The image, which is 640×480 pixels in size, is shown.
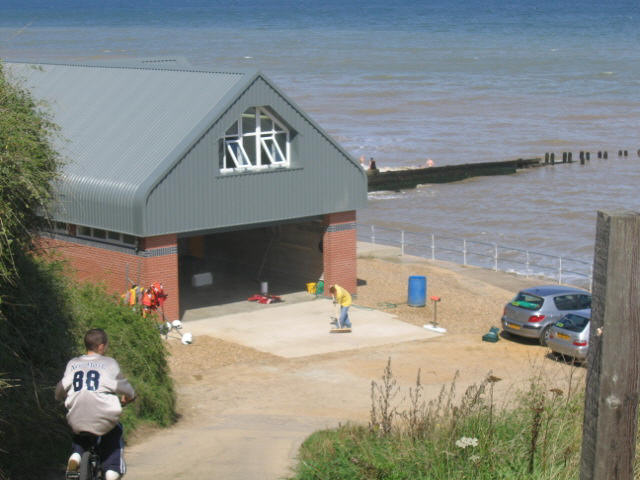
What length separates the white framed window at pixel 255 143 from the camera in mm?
27953

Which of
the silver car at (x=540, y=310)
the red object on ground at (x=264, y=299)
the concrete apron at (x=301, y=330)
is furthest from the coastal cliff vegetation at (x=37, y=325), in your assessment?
Result: the red object on ground at (x=264, y=299)

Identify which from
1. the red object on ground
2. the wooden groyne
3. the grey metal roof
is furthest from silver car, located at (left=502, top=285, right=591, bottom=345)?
→ the wooden groyne

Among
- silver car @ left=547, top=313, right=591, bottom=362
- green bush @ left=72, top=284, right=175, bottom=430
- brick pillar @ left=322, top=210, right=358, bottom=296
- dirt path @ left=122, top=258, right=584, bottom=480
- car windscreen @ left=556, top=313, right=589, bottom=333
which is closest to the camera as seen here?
dirt path @ left=122, top=258, right=584, bottom=480

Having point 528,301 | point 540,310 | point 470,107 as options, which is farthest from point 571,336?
point 470,107

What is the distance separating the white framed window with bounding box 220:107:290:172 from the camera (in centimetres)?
2795

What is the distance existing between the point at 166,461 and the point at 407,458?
17.7 feet

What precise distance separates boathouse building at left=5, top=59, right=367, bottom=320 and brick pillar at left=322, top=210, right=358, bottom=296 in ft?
0.11

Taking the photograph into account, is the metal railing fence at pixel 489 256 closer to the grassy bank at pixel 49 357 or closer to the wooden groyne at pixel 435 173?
the wooden groyne at pixel 435 173

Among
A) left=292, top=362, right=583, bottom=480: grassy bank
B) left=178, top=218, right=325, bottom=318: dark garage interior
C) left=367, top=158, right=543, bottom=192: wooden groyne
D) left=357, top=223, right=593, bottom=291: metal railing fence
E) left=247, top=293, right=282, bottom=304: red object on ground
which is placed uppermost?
left=292, top=362, right=583, bottom=480: grassy bank

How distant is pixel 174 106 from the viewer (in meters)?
28.7

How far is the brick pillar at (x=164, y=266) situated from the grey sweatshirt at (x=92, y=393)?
18.6m

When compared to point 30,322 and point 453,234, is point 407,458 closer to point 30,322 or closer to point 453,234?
point 30,322

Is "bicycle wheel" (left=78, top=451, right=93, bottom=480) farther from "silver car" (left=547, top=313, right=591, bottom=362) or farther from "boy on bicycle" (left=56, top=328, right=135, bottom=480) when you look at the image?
"silver car" (left=547, top=313, right=591, bottom=362)

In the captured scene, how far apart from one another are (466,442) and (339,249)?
22.4 metres
